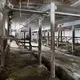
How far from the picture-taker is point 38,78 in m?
2.79

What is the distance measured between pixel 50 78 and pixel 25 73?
65 centimetres

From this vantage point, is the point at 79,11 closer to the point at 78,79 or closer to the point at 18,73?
the point at 78,79

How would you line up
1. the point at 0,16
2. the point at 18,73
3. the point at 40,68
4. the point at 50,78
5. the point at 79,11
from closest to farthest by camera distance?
the point at 0,16
the point at 50,78
the point at 18,73
the point at 40,68
the point at 79,11

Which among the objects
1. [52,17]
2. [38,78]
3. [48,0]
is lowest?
[38,78]

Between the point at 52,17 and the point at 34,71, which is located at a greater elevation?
the point at 52,17

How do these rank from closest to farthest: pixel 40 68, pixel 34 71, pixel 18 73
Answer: pixel 18 73 < pixel 34 71 < pixel 40 68

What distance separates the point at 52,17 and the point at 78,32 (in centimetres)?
1111

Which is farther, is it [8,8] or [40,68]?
[40,68]

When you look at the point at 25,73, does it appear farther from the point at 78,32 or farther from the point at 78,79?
the point at 78,32

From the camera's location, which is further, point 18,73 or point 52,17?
point 18,73

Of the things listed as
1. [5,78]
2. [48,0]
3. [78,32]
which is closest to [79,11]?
[48,0]

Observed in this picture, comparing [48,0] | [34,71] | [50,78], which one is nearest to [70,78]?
[50,78]

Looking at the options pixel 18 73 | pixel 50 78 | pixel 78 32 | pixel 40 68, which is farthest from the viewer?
pixel 78 32

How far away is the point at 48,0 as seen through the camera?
8.71ft
